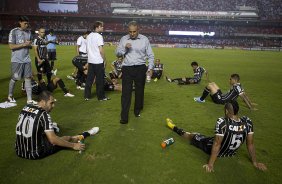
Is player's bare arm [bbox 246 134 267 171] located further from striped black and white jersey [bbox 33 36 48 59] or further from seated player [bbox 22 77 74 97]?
striped black and white jersey [bbox 33 36 48 59]

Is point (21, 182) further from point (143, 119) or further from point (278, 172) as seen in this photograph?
point (278, 172)

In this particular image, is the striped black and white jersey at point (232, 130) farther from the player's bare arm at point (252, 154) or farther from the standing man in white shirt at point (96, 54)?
the standing man in white shirt at point (96, 54)

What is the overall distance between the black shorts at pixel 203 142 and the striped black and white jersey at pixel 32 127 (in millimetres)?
3128

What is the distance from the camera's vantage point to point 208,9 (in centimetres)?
6162

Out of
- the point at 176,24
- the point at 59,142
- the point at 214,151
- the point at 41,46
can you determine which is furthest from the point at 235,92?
the point at 176,24

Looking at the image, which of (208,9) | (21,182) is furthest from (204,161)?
(208,9)

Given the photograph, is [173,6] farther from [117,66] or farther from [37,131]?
[37,131]

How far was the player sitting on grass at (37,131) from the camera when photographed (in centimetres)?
445

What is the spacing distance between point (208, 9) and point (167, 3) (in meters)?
9.98

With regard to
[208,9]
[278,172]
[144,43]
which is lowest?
[278,172]

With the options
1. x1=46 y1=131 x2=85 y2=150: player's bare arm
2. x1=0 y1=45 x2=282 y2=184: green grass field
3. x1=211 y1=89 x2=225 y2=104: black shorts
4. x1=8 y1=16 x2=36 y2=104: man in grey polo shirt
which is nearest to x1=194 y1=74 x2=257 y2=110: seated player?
x1=211 y1=89 x2=225 y2=104: black shorts

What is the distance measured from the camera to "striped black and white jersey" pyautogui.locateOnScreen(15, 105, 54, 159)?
4.43 meters

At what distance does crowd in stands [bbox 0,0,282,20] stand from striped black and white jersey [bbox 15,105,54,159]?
57428 millimetres

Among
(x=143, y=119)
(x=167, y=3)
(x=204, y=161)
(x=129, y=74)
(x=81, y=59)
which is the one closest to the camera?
(x=204, y=161)
